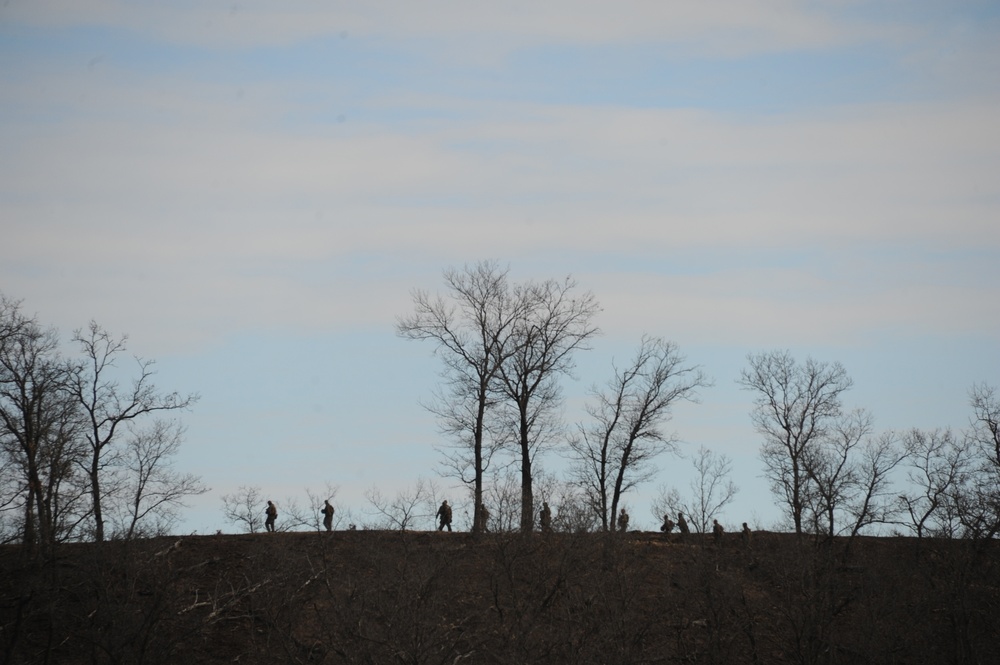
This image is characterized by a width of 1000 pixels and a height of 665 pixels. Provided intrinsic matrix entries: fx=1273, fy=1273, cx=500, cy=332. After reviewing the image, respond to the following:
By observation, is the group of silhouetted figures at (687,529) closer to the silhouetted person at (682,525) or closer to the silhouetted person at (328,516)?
the silhouetted person at (682,525)

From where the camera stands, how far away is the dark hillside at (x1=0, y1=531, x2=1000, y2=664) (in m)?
45.3

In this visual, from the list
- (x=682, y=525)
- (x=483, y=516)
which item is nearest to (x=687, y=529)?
(x=682, y=525)

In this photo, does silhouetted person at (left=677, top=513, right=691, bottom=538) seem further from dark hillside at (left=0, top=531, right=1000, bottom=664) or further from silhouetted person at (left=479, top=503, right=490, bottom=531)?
silhouetted person at (left=479, top=503, right=490, bottom=531)

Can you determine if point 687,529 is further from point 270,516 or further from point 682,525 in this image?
point 270,516

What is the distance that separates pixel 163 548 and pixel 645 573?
19.9 meters

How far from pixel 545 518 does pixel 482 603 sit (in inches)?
191

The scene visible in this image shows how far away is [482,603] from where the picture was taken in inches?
1987

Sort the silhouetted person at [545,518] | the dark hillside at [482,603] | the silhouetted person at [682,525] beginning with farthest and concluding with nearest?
1. the silhouetted person at [682,525]
2. the silhouetted person at [545,518]
3. the dark hillside at [482,603]

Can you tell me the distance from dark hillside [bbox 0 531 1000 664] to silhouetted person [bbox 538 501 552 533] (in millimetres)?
547

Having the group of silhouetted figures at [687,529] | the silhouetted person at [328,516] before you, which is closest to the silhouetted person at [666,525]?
the group of silhouetted figures at [687,529]

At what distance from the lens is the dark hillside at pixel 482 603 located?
149 ft

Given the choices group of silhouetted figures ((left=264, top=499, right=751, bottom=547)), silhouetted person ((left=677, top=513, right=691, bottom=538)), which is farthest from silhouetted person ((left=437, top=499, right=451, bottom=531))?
silhouetted person ((left=677, top=513, right=691, bottom=538))

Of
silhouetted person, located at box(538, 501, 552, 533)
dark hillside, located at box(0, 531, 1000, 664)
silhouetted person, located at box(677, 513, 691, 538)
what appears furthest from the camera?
silhouetted person, located at box(677, 513, 691, 538)

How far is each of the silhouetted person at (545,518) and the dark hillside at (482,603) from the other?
547mm
